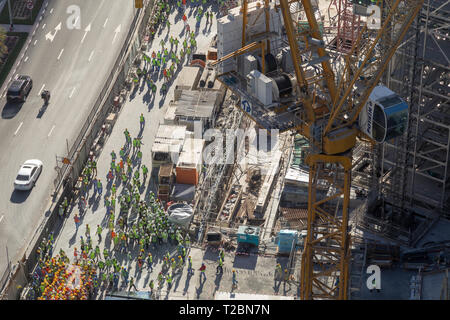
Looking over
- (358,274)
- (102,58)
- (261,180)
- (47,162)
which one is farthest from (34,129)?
(358,274)

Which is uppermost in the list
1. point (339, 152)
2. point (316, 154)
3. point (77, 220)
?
point (339, 152)

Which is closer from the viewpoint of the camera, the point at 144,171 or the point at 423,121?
the point at 423,121

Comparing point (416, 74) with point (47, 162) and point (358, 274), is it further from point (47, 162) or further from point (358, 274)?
point (47, 162)

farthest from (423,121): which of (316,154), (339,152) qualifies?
(316,154)

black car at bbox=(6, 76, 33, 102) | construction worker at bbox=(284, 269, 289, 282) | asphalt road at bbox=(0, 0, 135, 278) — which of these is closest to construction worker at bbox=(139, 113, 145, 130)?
asphalt road at bbox=(0, 0, 135, 278)

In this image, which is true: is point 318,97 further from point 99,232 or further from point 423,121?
point 99,232

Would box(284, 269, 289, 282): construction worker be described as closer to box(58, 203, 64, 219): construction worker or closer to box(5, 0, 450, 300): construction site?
box(5, 0, 450, 300): construction site
